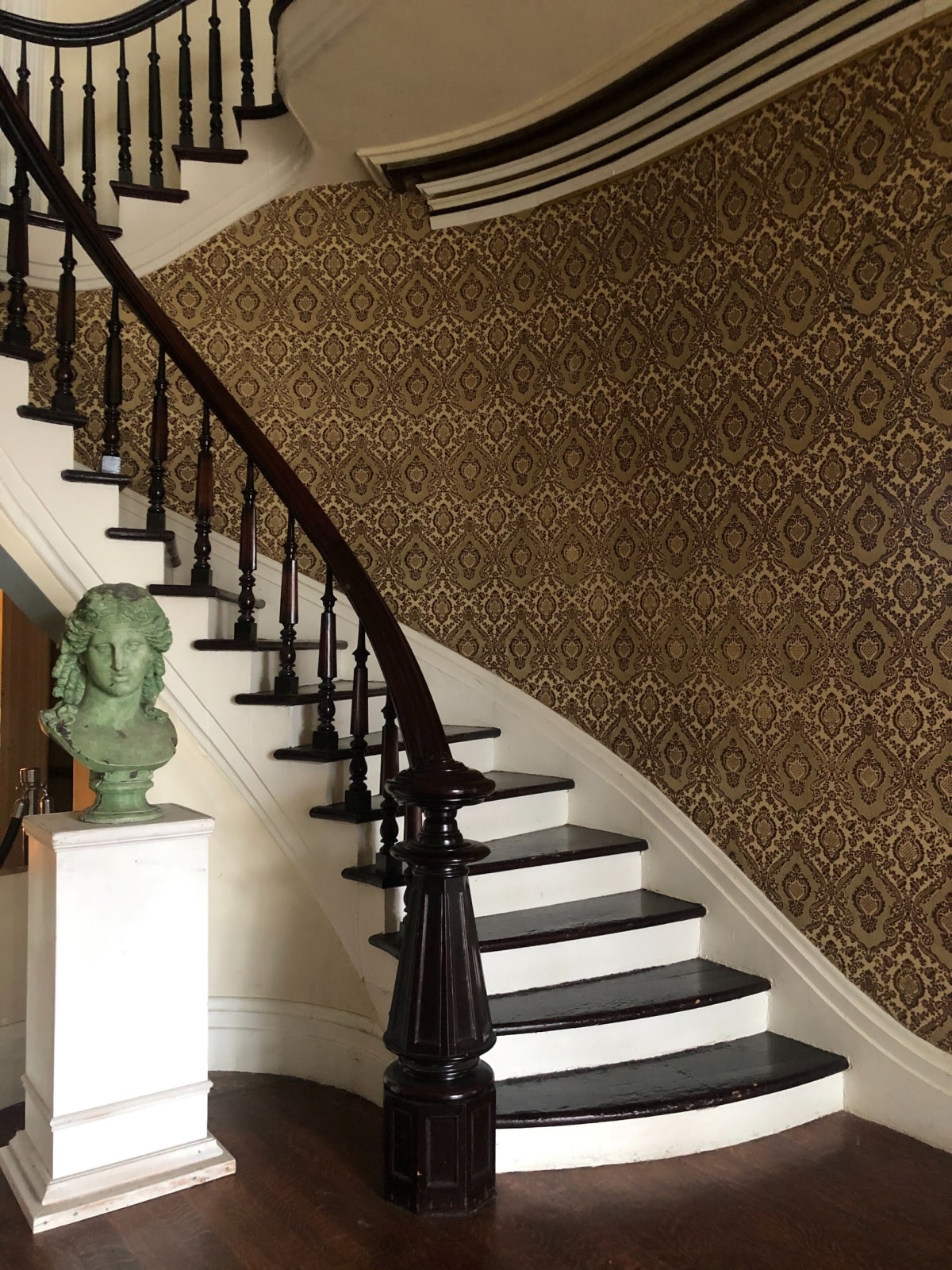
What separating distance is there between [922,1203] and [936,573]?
147 cm

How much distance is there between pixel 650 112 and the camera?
3.08 m

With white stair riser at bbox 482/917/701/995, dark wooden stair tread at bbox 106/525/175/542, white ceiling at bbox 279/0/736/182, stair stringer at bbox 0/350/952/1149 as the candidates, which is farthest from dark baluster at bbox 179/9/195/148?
white stair riser at bbox 482/917/701/995

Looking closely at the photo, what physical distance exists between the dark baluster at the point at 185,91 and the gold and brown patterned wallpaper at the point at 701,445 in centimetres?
45

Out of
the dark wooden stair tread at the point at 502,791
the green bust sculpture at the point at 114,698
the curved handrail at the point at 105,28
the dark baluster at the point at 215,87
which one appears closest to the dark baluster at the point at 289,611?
the dark wooden stair tread at the point at 502,791

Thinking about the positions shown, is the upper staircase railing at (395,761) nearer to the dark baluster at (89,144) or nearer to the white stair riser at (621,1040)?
the white stair riser at (621,1040)

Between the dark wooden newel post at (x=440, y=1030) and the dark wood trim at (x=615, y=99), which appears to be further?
the dark wood trim at (x=615, y=99)

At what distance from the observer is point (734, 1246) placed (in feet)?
6.47

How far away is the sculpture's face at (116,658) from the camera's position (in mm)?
2189

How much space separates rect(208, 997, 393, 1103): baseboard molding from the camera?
2871mm

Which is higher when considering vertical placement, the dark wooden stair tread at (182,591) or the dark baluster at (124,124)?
the dark baluster at (124,124)

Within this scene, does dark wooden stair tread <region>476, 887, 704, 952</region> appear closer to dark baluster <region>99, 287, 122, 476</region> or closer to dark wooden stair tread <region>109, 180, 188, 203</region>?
dark baluster <region>99, 287, 122, 476</region>

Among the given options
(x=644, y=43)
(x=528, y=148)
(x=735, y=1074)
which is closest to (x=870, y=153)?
(x=644, y=43)

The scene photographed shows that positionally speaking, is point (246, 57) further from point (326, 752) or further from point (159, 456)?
point (326, 752)

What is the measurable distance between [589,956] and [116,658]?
151cm
